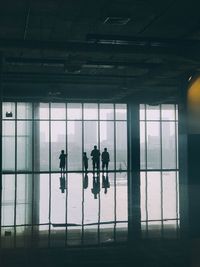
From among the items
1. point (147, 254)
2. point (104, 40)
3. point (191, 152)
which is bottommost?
point (147, 254)

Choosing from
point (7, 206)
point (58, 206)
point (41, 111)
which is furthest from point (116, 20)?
point (41, 111)

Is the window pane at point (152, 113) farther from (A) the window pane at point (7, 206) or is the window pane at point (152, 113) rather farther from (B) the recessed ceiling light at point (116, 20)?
(B) the recessed ceiling light at point (116, 20)

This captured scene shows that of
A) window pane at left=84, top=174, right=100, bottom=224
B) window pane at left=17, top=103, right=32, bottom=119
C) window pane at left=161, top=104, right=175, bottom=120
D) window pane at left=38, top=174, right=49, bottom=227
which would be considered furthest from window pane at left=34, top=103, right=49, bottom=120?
window pane at left=84, top=174, right=100, bottom=224

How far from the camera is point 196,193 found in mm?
16625

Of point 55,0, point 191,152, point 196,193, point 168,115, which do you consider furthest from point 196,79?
point 168,115

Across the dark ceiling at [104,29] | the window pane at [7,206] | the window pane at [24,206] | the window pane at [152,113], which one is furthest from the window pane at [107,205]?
the window pane at [152,113]

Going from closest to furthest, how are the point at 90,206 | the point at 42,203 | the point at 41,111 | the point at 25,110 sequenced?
the point at 90,206 < the point at 42,203 < the point at 41,111 < the point at 25,110

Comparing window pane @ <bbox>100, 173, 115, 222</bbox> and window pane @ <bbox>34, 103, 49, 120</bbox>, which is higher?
window pane @ <bbox>34, 103, 49, 120</bbox>

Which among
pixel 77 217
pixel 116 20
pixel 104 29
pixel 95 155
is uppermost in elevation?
pixel 104 29

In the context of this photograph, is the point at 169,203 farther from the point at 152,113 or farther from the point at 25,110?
the point at 25,110

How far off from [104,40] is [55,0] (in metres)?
1.91

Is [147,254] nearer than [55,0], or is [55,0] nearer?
[147,254]

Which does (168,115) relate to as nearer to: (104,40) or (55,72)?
(55,72)

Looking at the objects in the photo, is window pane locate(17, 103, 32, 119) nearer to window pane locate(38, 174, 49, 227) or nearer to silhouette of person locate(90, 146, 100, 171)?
silhouette of person locate(90, 146, 100, 171)
